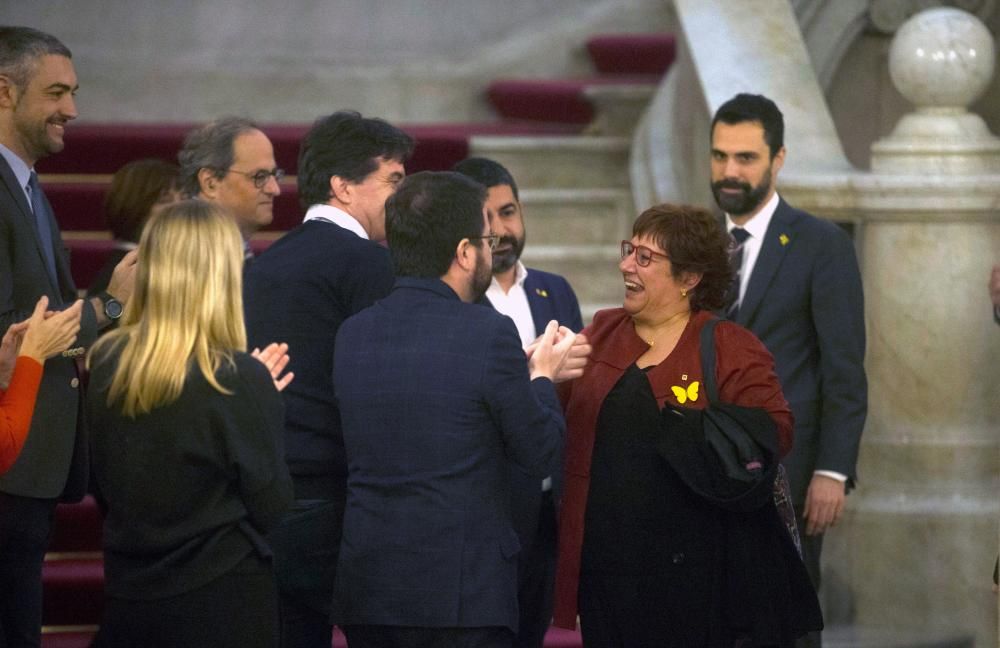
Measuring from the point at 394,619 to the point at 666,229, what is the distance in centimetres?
128

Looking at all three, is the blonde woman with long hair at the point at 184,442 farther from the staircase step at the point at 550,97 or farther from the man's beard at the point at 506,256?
the staircase step at the point at 550,97

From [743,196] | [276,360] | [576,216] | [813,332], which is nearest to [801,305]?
[813,332]

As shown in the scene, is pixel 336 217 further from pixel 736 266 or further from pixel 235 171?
pixel 736 266

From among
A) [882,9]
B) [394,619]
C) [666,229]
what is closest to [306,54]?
[882,9]

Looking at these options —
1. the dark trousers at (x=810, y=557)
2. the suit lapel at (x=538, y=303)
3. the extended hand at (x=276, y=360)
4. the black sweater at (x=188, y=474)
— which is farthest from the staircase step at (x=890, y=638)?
the black sweater at (x=188, y=474)

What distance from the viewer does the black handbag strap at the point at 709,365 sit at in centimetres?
472

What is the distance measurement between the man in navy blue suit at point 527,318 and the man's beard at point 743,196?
1.82 ft

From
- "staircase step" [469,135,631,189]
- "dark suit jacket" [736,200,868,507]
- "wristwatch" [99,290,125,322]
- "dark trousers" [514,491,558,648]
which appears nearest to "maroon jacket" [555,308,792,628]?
"dark trousers" [514,491,558,648]

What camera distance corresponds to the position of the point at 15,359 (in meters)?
4.52

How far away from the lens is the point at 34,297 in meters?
4.88

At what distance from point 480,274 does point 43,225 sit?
4.62 ft

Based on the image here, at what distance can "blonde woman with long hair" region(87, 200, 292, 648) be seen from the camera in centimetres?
397

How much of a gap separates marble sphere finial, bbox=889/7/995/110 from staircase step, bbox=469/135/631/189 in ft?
7.69

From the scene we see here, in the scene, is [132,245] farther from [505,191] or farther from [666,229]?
[666,229]
